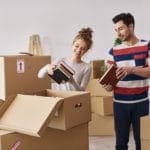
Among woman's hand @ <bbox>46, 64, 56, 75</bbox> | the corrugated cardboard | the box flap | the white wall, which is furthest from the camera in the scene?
the white wall

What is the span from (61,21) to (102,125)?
164cm

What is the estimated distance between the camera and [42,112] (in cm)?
190

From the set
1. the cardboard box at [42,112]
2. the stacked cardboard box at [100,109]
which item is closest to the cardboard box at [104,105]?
the stacked cardboard box at [100,109]

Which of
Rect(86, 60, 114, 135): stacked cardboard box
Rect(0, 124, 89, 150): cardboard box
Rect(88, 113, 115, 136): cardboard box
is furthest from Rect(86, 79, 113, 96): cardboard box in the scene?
Rect(0, 124, 89, 150): cardboard box

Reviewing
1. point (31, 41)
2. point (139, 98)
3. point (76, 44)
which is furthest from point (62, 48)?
point (139, 98)

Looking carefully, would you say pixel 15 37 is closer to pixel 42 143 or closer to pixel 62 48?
pixel 62 48

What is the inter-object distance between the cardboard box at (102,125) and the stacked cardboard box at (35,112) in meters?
1.76

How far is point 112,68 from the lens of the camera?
2.14 meters

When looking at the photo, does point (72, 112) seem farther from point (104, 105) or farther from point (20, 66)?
point (104, 105)

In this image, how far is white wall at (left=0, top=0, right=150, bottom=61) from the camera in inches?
167

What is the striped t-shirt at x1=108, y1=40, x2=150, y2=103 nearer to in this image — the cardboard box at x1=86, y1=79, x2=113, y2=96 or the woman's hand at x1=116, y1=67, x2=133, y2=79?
the woman's hand at x1=116, y1=67, x2=133, y2=79

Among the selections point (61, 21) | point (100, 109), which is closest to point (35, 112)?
point (100, 109)

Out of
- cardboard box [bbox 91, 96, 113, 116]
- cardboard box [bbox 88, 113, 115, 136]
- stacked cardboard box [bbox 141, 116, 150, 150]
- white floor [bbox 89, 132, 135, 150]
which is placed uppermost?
stacked cardboard box [bbox 141, 116, 150, 150]

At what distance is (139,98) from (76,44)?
0.65m
